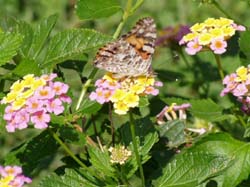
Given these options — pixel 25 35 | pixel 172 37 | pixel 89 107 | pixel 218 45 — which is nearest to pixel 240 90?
pixel 218 45

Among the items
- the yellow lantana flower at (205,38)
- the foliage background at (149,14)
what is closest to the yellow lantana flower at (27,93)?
the yellow lantana flower at (205,38)

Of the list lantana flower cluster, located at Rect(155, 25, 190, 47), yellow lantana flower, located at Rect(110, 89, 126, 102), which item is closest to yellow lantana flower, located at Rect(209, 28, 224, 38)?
yellow lantana flower, located at Rect(110, 89, 126, 102)

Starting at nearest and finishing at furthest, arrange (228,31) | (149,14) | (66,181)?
(66,181)
(228,31)
(149,14)

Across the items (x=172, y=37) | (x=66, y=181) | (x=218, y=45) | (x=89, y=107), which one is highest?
(x=218, y=45)

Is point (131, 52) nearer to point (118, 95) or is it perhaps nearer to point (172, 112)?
point (118, 95)

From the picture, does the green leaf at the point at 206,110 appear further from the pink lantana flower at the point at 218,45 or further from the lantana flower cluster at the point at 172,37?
the lantana flower cluster at the point at 172,37

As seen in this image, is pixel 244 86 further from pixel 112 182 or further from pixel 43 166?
pixel 43 166

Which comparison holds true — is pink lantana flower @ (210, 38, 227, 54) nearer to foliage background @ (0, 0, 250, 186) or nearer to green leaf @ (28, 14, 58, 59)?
green leaf @ (28, 14, 58, 59)
